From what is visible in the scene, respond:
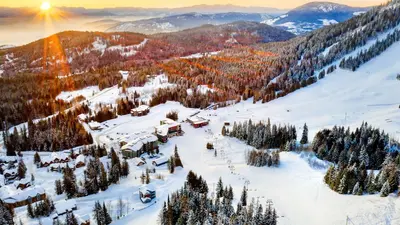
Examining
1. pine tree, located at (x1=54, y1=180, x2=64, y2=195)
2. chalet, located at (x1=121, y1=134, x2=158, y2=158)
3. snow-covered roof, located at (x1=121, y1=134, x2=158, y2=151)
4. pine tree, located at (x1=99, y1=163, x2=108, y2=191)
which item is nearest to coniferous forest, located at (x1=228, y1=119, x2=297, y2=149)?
chalet, located at (x1=121, y1=134, x2=158, y2=158)

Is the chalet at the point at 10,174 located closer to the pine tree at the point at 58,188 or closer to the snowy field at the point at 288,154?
the snowy field at the point at 288,154

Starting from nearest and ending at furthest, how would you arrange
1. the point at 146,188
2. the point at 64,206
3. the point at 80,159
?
the point at 64,206 → the point at 146,188 → the point at 80,159

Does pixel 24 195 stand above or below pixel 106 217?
above

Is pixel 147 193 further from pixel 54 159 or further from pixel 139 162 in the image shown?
pixel 54 159

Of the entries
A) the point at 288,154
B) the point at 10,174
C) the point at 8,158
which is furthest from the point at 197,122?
the point at 8,158

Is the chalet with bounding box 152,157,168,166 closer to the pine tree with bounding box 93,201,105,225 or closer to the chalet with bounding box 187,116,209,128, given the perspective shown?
the pine tree with bounding box 93,201,105,225

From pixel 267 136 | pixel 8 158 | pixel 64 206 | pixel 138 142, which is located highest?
pixel 138 142
